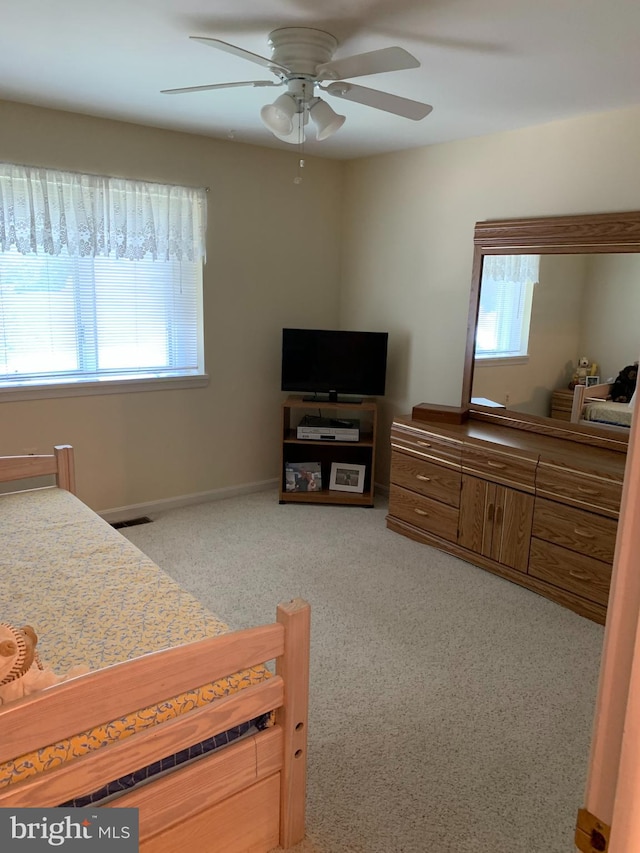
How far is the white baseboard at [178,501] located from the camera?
413 cm

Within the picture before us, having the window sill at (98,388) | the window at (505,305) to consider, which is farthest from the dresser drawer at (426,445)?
the window sill at (98,388)

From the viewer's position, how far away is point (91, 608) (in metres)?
1.97

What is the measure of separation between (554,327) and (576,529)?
1.19 m

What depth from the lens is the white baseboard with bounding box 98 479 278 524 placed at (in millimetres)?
4133

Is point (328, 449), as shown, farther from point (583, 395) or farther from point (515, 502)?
point (583, 395)

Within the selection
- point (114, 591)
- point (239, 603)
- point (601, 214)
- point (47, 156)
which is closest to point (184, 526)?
point (239, 603)

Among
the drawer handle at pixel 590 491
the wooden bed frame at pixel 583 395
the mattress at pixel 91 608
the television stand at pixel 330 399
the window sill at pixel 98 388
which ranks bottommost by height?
the mattress at pixel 91 608

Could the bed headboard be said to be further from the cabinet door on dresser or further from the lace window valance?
the cabinet door on dresser

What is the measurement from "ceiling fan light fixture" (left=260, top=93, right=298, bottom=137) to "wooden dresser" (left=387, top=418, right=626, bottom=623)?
76.6 inches

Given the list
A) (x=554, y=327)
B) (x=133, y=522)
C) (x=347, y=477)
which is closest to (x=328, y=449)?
(x=347, y=477)

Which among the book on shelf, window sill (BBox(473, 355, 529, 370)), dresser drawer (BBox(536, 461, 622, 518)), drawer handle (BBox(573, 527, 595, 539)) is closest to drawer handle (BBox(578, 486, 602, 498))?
dresser drawer (BBox(536, 461, 622, 518))

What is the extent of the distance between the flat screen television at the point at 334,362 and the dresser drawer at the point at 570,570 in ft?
5.55

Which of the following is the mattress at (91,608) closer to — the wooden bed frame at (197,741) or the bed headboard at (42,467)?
the wooden bed frame at (197,741)

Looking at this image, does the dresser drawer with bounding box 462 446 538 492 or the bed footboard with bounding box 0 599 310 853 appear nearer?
the bed footboard with bounding box 0 599 310 853
